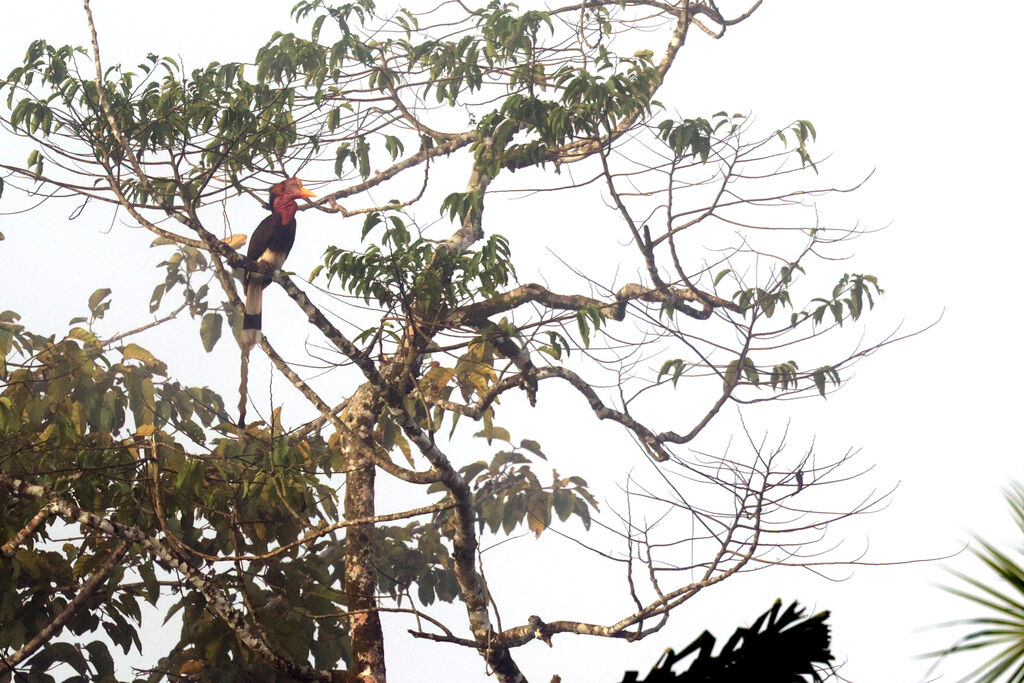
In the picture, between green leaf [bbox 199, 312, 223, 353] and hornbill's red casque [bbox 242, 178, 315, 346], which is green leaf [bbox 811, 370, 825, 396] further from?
green leaf [bbox 199, 312, 223, 353]

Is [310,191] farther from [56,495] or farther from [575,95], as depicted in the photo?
[56,495]

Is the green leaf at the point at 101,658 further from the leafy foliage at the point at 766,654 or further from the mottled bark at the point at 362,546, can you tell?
the leafy foliage at the point at 766,654

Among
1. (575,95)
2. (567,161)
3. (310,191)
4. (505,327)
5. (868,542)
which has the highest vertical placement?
(310,191)

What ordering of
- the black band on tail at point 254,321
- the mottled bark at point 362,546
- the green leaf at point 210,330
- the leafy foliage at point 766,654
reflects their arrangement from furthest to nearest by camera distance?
the green leaf at point 210,330, the black band on tail at point 254,321, the mottled bark at point 362,546, the leafy foliage at point 766,654

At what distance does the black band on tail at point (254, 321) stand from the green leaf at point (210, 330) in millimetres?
756

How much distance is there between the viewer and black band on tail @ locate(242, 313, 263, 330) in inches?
176

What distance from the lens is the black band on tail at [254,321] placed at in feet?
14.7

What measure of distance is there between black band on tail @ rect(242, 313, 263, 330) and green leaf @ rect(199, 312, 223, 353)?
2.48ft

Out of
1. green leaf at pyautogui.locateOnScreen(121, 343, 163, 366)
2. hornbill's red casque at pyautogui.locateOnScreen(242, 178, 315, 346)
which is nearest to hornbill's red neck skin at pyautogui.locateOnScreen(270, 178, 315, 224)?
hornbill's red casque at pyautogui.locateOnScreen(242, 178, 315, 346)

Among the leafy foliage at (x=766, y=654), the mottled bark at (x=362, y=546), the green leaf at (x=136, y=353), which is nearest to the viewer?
the leafy foliage at (x=766, y=654)

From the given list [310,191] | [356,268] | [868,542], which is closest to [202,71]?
[310,191]

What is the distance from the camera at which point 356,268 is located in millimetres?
3229

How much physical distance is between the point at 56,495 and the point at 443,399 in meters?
1.44

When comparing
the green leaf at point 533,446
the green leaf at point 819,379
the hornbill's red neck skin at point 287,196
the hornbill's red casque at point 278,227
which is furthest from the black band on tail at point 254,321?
the green leaf at point 819,379
